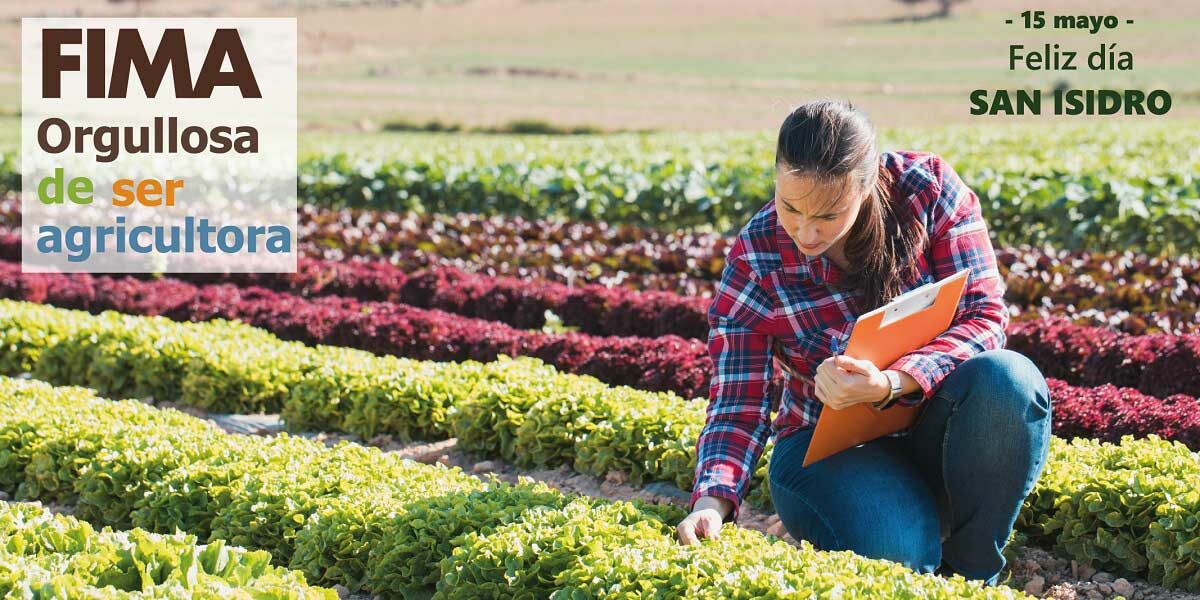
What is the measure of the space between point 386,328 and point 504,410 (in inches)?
97.5

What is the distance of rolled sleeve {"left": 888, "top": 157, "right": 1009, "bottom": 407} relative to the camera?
3519mm

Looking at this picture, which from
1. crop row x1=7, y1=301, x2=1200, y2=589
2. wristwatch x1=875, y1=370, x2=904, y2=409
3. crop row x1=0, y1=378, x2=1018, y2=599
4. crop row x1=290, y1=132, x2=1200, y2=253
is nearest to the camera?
crop row x1=0, y1=378, x2=1018, y2=599

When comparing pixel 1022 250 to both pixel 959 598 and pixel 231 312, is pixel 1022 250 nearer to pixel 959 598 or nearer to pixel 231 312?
pixel 231 312

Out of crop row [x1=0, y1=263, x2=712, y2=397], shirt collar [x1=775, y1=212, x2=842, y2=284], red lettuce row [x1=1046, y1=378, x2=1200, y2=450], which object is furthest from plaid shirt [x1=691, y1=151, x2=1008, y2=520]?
crop row [x1=0, y1=263, x2=712, y2=397]

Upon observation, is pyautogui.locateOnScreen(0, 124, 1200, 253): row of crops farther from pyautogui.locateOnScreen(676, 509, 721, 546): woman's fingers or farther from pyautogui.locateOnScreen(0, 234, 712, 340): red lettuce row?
pyautogui.locateOnScreen(676, 509, 721, 546): woman's fingers

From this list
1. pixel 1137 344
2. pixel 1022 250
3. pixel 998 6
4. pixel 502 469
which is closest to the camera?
pixel 502 469

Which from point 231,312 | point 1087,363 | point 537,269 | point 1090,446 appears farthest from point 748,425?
point 537,269

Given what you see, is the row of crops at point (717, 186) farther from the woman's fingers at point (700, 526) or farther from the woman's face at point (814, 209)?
the woman's fingers at point (700, 526)

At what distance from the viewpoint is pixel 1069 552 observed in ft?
13.5

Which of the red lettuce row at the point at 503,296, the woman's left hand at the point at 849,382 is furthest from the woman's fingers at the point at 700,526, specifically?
the red lettuce row at the point at 503,296

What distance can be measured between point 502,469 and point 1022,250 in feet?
18.9

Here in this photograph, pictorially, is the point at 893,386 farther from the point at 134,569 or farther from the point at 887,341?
the point at 134,569

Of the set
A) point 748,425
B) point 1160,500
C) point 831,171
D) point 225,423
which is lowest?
point 225,423

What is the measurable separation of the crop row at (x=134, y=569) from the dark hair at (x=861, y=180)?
169 centimetres
